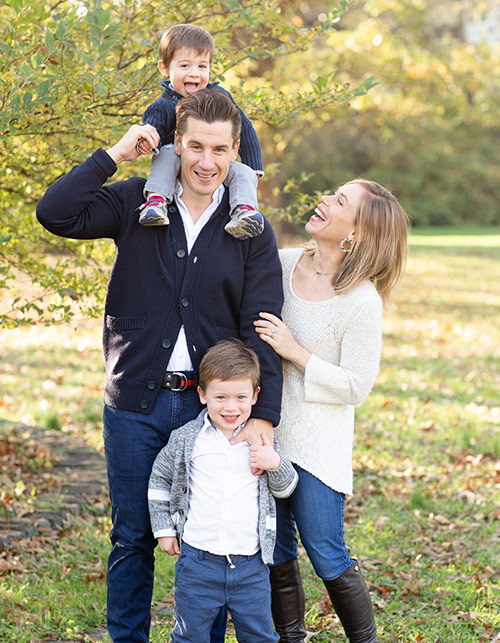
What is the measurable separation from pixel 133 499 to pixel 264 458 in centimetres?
56

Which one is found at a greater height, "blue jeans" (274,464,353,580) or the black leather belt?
the black leather belt

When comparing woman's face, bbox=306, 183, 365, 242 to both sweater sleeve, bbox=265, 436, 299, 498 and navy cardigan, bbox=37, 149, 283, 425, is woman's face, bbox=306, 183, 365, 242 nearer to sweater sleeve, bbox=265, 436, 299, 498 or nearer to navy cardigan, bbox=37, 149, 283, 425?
navy cardigan, bbox=37, 149, 283, 425

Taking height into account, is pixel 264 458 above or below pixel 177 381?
below

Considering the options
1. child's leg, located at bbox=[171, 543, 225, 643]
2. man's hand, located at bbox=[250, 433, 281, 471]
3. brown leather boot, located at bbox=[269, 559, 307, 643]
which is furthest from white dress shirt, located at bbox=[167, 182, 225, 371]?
brown leather boot, located at bbox=[269, 559, 307, 643]

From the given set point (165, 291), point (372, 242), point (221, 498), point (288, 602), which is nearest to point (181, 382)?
point (165, 291)

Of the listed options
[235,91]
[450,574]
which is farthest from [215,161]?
[450,574]

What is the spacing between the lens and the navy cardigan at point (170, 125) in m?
3.07

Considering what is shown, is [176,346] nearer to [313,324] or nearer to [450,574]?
[313,324]

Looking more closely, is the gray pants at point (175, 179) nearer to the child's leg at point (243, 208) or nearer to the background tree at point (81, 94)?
the child's leg at point (243, 208)

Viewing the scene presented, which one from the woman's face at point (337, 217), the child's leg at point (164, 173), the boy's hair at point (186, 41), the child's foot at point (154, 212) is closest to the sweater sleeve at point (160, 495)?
the child's foot at point (154, 212)

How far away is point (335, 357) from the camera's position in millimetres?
3119

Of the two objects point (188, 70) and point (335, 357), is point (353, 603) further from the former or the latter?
point (188, 70)

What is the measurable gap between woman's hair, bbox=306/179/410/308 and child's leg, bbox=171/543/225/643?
1125mm

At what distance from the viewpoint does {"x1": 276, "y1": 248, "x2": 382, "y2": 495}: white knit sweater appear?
3.03 metres
